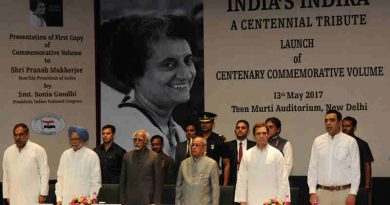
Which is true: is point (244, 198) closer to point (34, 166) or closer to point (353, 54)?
point (34, 166)

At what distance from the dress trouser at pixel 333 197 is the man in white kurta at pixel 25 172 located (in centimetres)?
327

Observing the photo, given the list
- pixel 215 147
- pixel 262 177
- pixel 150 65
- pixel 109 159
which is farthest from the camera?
pixel 150 65

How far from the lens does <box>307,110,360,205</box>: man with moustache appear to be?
364 inches

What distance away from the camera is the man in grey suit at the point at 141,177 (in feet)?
31.8

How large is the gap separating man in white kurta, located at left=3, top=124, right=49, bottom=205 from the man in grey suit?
109 cm

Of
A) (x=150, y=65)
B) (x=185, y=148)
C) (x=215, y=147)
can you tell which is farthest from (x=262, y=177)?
(x=150, y=65)

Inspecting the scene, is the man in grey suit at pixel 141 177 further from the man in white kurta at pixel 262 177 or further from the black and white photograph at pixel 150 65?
the black and white photograph at pixel 150 65

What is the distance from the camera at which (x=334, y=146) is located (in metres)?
9.39

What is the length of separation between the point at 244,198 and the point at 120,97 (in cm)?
433

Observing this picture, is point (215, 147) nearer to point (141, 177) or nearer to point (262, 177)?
point (141, 177)

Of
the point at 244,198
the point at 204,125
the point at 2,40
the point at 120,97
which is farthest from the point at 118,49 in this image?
the point at 244,198

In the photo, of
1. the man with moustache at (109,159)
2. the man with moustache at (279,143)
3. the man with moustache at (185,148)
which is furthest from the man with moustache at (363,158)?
the man with moustache at (109,159)

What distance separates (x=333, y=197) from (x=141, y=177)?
84.4 inches

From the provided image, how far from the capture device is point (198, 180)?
30.9ft
